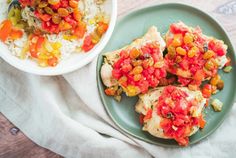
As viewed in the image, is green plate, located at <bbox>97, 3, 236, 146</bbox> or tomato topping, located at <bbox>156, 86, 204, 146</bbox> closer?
tomato topping, located at <bbox>156, 86, 204, 146</bbox>

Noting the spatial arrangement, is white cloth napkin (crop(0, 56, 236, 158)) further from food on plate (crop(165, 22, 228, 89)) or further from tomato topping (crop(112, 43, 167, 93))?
food on plate (crop(165, 22, 228, 89))

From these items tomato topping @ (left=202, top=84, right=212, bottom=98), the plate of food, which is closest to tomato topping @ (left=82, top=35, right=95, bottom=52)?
the plate of food

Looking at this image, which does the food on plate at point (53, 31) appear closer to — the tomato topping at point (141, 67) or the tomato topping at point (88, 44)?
the tomato topping at point (88, 44)

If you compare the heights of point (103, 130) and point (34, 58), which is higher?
point (34, 58)

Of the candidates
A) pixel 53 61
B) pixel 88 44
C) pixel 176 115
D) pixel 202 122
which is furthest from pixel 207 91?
pixel 53 61

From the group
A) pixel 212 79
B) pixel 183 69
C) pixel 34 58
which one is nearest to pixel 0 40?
pixel 34 58

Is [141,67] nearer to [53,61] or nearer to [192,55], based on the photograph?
[192,55]

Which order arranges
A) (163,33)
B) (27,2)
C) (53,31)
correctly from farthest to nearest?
(163,33) → (53,31) → (27,2)

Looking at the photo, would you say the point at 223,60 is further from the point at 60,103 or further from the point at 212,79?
the point at 60,103
